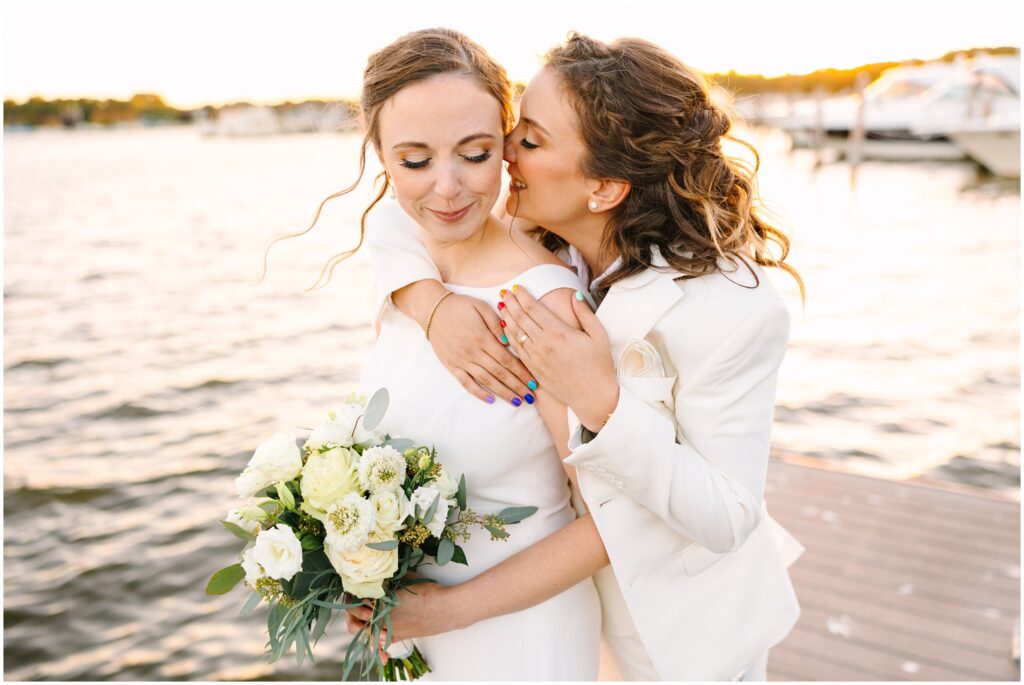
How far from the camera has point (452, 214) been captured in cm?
193

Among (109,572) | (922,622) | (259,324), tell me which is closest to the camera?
(922,622)

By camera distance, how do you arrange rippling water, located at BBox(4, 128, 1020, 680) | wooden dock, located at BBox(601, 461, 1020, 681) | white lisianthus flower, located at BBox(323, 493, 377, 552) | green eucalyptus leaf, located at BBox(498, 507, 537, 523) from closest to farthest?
white lisianthus flower, located at BBox(323, 493, 377, 552)
green eucalyptus leaf, located at BBox(498, 507, 537, 523)
wooden dock, located at BBox(601, 461, 1020, 681)
rippling water, located at BBox(4, 128, 1020, 680)

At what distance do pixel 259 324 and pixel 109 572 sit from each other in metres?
5.35

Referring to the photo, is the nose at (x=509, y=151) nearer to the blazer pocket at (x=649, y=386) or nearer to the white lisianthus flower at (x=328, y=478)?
the blazer pocket at (x=649, y=386)

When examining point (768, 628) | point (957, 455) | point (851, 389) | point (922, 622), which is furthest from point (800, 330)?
point (768, 628)

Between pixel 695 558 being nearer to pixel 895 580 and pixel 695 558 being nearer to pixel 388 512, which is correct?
pixel 388 512

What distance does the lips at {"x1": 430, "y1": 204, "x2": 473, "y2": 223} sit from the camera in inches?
Result: 76.2

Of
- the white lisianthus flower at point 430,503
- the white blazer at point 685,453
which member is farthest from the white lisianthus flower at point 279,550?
the white blazer at point 685,453

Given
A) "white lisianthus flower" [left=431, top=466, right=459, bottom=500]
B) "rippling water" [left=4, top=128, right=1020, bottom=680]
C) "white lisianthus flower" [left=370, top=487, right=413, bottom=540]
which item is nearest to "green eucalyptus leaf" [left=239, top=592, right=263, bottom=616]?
"white lisianthus flower" [left=370, top=487, right=413, bottom=540]

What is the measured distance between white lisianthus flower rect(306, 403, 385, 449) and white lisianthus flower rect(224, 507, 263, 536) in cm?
19

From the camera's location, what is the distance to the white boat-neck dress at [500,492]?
1.90m

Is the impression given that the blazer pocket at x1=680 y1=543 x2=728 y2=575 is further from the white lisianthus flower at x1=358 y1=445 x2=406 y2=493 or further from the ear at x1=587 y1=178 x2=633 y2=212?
the ear at x1=587 y1=178 x2=633 y2=212

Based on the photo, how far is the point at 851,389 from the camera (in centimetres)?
760

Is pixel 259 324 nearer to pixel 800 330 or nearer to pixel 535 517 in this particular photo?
pixel 800 330
